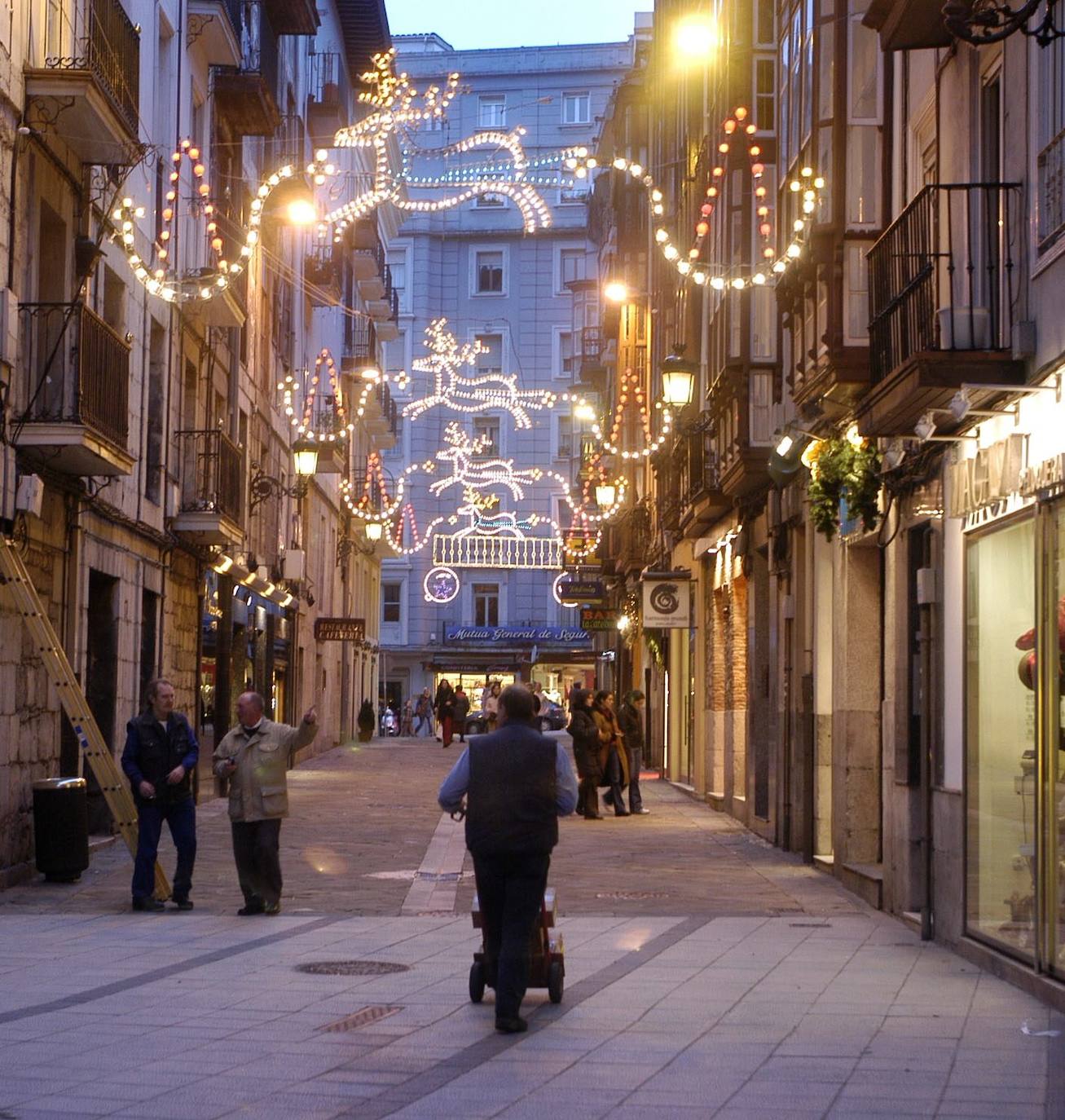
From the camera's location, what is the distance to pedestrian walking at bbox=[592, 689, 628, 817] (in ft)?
87.6

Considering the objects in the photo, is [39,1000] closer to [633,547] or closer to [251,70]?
[251,70]

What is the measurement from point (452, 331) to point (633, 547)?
34.9 metres

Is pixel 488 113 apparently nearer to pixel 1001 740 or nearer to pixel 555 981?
pixel 1001 740

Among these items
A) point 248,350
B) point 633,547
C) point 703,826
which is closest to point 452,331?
point 633,547

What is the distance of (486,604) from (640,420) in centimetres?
3426

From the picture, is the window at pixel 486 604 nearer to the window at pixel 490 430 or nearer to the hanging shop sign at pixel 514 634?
the hanging shop sign at pixel 514 634

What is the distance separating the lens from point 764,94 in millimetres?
23281

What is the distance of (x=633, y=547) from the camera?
44312 millimetres

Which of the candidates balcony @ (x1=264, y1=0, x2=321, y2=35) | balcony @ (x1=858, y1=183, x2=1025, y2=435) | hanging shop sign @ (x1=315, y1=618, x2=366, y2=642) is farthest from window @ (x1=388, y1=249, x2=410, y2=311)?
balcony @ (x1=858, y1=183, x2=1025, y2=435)

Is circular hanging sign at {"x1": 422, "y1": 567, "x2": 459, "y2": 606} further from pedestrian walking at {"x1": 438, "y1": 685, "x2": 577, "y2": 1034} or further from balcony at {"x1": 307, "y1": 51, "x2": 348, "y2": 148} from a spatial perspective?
pedestrian walking at {"x1": 438, "y1": 685, "x2": 577, "y2": 1034}

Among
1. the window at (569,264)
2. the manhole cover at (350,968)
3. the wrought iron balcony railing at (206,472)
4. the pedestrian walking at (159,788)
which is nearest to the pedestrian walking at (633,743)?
the wrought iron balcony railing at (206,472)

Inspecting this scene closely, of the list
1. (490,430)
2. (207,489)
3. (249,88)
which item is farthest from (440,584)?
(207,489)

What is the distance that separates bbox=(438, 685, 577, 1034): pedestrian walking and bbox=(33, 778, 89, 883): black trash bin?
7658mm

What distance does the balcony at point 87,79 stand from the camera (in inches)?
694
